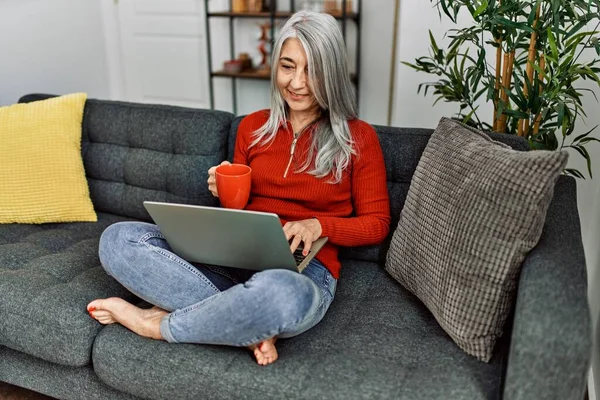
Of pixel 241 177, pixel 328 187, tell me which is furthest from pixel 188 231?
pixel 328 187

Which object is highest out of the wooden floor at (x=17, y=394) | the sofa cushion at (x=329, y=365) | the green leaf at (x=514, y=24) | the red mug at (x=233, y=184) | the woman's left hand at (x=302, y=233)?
the green leaf at (x=514, y=24)

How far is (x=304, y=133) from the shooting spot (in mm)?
1739

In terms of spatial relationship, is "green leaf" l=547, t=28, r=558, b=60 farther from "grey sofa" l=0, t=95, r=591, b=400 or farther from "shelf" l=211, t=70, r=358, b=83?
"shelf" l=211, t=70, r=358, b=83

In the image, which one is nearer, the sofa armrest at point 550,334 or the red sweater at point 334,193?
the sofa armrest at point 550,334

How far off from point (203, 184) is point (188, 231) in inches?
22.9

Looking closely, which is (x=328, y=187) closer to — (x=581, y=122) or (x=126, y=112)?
(x=126, y=112)

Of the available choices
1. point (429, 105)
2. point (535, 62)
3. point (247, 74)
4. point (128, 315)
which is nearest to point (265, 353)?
point (128, 315)

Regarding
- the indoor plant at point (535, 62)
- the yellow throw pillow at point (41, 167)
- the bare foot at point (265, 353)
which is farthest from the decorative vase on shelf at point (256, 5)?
the bare foot at point (265, 353)

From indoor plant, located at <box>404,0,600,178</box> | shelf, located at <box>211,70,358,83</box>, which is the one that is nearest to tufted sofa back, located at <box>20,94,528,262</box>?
indoor plant, located at <box>404,0,600,178</box>

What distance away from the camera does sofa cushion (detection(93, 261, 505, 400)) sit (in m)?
1.25

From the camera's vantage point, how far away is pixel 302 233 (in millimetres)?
1535

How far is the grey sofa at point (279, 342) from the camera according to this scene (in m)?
1.16

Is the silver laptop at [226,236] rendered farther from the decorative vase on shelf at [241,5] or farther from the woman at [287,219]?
the decorative vase on shelf at [241,5]

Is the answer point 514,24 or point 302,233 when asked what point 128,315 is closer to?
point 302,233
